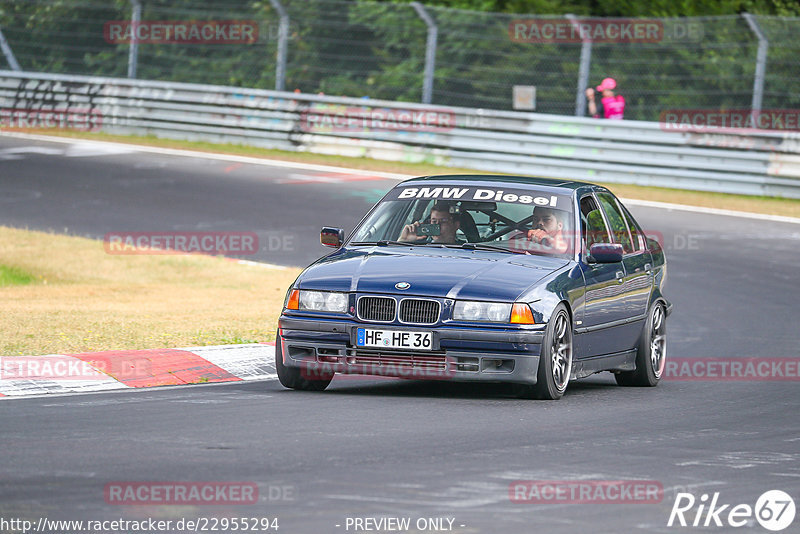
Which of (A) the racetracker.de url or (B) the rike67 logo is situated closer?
(A) the racetracker.de url

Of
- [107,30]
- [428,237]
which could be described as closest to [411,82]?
[107,30]

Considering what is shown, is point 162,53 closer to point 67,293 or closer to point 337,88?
point 337,88

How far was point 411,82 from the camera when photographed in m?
27.7

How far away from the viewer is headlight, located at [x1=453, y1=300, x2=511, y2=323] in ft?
29.5

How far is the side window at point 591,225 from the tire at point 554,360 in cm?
99

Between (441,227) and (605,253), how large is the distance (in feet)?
3.80

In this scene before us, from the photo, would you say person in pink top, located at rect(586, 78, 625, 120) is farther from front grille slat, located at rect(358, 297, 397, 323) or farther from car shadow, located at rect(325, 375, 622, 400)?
front grille slat, located at rect(358, 297, 397, 323)

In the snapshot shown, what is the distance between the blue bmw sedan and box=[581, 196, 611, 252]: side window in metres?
0.02

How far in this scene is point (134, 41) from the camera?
29750mm

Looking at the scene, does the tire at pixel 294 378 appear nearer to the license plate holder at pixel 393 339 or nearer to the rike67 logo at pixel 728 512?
the license plate holder at pixel 393 339

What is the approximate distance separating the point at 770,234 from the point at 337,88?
36.0ft

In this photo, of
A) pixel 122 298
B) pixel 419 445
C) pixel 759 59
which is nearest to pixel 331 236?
pixel 419 445

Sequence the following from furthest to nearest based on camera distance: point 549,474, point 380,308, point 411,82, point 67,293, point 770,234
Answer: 1. point 411,82
2. point 770,234
3. point 67,293
4. point 380,308
5. point 549,474

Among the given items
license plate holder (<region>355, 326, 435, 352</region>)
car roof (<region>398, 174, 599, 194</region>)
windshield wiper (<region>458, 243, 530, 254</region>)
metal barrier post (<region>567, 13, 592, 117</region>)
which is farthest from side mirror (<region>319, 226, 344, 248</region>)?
metal barrier post (<region>567, 13, 592, 117</region>)
